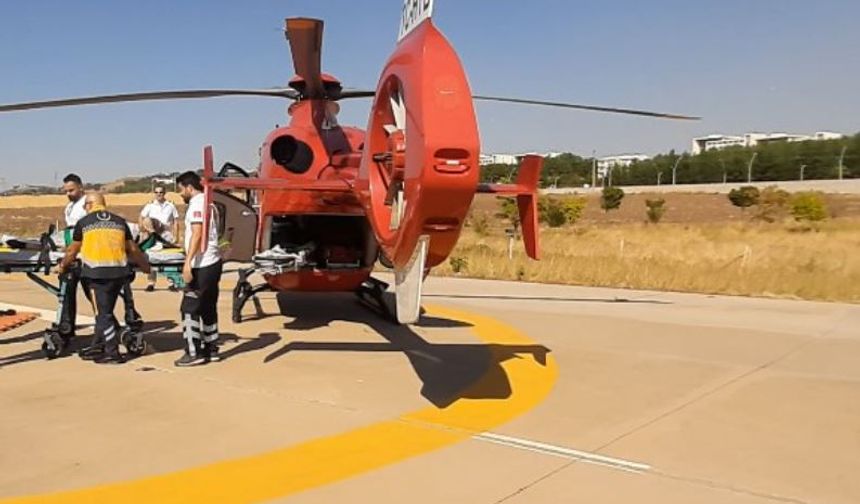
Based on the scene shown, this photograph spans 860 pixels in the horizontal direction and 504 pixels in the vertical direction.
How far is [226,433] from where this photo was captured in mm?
5582

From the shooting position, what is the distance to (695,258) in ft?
82.3

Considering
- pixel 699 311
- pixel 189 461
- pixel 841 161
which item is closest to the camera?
pixel 189 461

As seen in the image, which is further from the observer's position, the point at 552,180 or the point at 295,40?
the point at 552,180

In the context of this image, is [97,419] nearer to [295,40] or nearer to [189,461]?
[189,461]

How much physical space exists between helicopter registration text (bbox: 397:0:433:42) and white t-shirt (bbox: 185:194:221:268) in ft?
9.65

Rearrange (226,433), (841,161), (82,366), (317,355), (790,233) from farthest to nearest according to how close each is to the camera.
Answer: (841,161), (790,233), (317,355), (82,366), (226,433)

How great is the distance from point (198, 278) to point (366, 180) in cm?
227

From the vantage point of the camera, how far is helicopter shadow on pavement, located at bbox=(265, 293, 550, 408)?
7.06 m

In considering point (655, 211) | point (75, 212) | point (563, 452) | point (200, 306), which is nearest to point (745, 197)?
point (655, 211)

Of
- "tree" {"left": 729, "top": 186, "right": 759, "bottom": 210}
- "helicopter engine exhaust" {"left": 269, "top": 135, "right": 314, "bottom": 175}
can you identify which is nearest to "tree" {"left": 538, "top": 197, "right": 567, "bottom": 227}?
"tree" {"left": 729, "top": 186, "right": 759, "bottom": 210}

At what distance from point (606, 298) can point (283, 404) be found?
8743mm

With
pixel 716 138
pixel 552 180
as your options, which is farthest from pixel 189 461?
pixel 716 138

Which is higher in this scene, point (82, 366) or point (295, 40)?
point (295, 40)

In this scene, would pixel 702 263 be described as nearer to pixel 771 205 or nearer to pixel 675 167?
pixel 771 205
